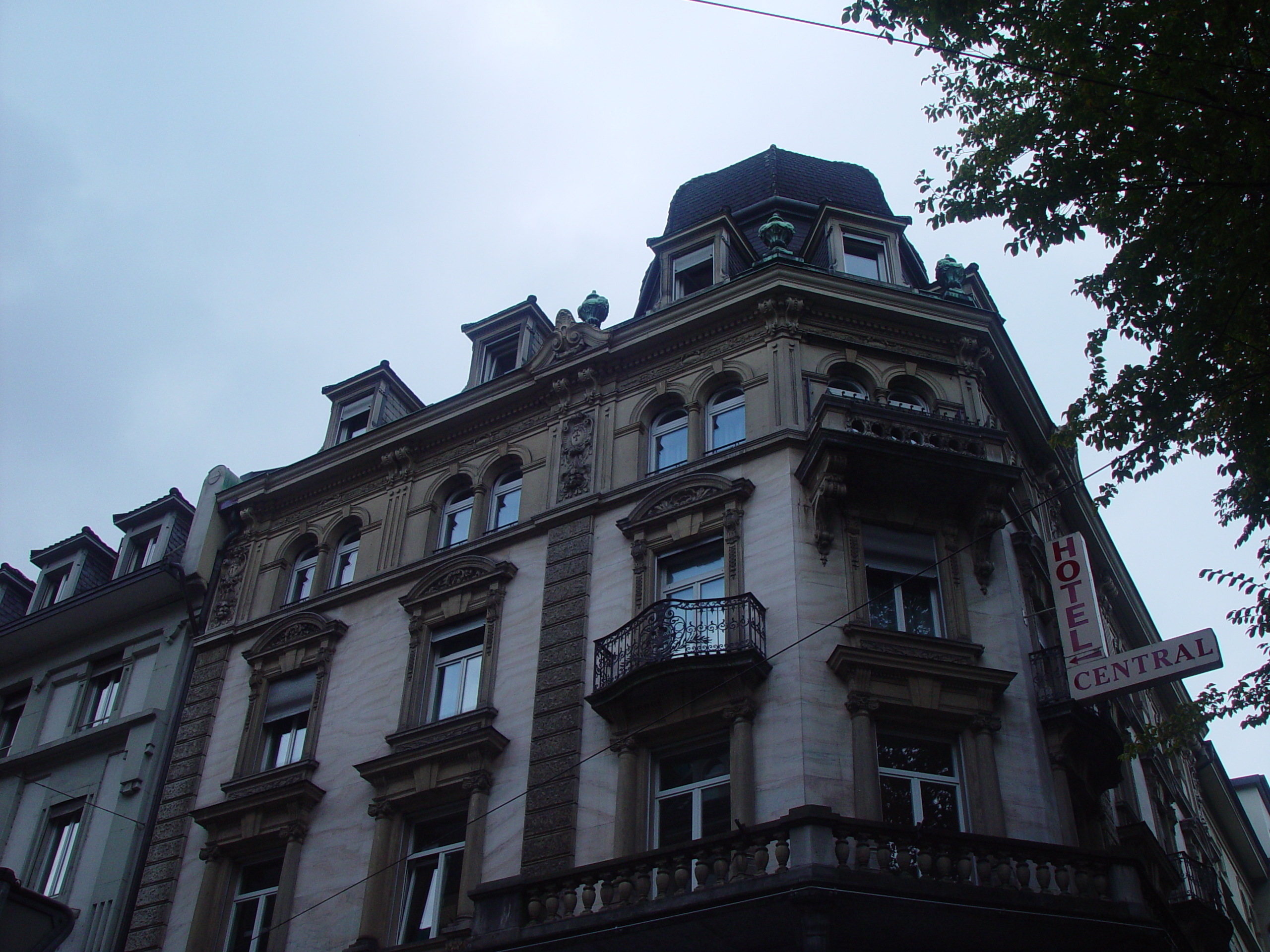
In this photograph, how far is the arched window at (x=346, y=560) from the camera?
25.1 meters

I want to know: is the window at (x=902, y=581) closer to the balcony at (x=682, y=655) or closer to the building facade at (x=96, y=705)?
the balcony at (x=682, y=655)

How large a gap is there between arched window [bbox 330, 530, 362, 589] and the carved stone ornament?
5.09 metres

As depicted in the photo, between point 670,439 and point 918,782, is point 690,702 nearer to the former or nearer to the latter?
point 918,782

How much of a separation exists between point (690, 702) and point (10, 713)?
19929 mm

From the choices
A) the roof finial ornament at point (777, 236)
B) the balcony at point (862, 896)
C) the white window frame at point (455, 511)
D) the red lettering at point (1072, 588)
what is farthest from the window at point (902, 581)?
the white window frame at point (455, 511)

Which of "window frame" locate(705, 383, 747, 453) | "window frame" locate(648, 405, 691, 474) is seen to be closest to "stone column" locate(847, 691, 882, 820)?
"window frame" locate(705, 383, 747, 453)

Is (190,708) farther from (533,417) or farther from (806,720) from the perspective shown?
(806,720)

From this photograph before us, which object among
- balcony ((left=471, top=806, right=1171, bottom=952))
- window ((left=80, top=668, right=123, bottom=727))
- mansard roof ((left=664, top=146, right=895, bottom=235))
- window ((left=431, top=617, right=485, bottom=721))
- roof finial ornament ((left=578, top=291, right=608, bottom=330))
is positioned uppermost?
mansard roof ((left=664, top=146, right=895, bottom=235))

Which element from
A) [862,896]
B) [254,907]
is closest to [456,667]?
[254,907]

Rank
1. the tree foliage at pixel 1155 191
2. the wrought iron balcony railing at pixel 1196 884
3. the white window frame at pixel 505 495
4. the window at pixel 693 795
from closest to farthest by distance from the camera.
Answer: the tree foliage at pixel 1155 191 → the window at pixel 693 795 → the wrought iron balcony railing at pixel 1196 884 → the white window frame at pixel 505 495

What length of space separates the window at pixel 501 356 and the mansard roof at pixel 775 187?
486 cm

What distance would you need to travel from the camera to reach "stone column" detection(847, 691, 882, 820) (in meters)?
16.0

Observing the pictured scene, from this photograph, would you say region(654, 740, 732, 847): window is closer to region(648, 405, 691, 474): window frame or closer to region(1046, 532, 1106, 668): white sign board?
region(1046, 532, 1106, 668): white sign board

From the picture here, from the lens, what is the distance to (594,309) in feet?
82.8
